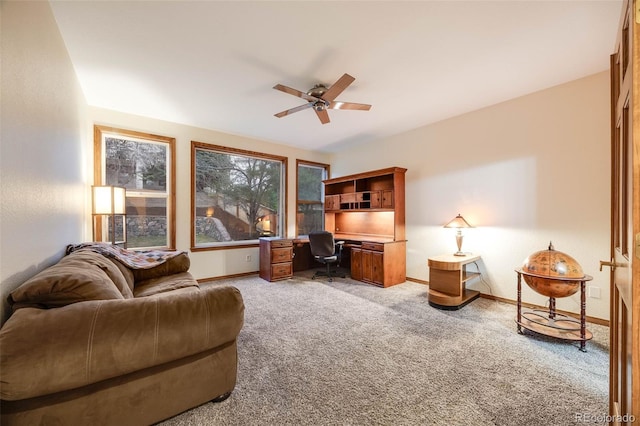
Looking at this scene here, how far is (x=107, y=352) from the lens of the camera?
111 centimetres

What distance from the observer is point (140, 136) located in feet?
12.3

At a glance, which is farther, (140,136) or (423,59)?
(140,136)

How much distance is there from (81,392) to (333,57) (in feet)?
9.52

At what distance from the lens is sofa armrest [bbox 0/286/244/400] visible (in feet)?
3.20

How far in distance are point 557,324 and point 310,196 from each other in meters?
4.51

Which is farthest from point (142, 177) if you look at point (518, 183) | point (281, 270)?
point (518, 183)

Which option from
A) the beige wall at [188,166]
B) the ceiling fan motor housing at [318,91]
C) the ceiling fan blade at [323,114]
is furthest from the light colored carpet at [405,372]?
the ceiling fan motor housing at [318,91]

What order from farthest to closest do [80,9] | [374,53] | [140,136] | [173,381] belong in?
[140,136]
[374,53]
[80,9]
[173,381]

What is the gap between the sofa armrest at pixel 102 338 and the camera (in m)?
0.98

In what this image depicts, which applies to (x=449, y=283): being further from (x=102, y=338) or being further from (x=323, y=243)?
(x=102, y=338)

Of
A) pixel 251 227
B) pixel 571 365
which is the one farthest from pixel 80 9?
pixel 571 365

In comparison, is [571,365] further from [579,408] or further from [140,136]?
[140,136]

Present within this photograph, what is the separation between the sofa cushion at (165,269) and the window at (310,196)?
9.31 feet

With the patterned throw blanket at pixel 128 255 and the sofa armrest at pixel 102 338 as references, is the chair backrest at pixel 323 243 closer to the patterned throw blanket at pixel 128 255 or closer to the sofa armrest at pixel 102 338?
the patterned throw blanket at pixel 128 255
